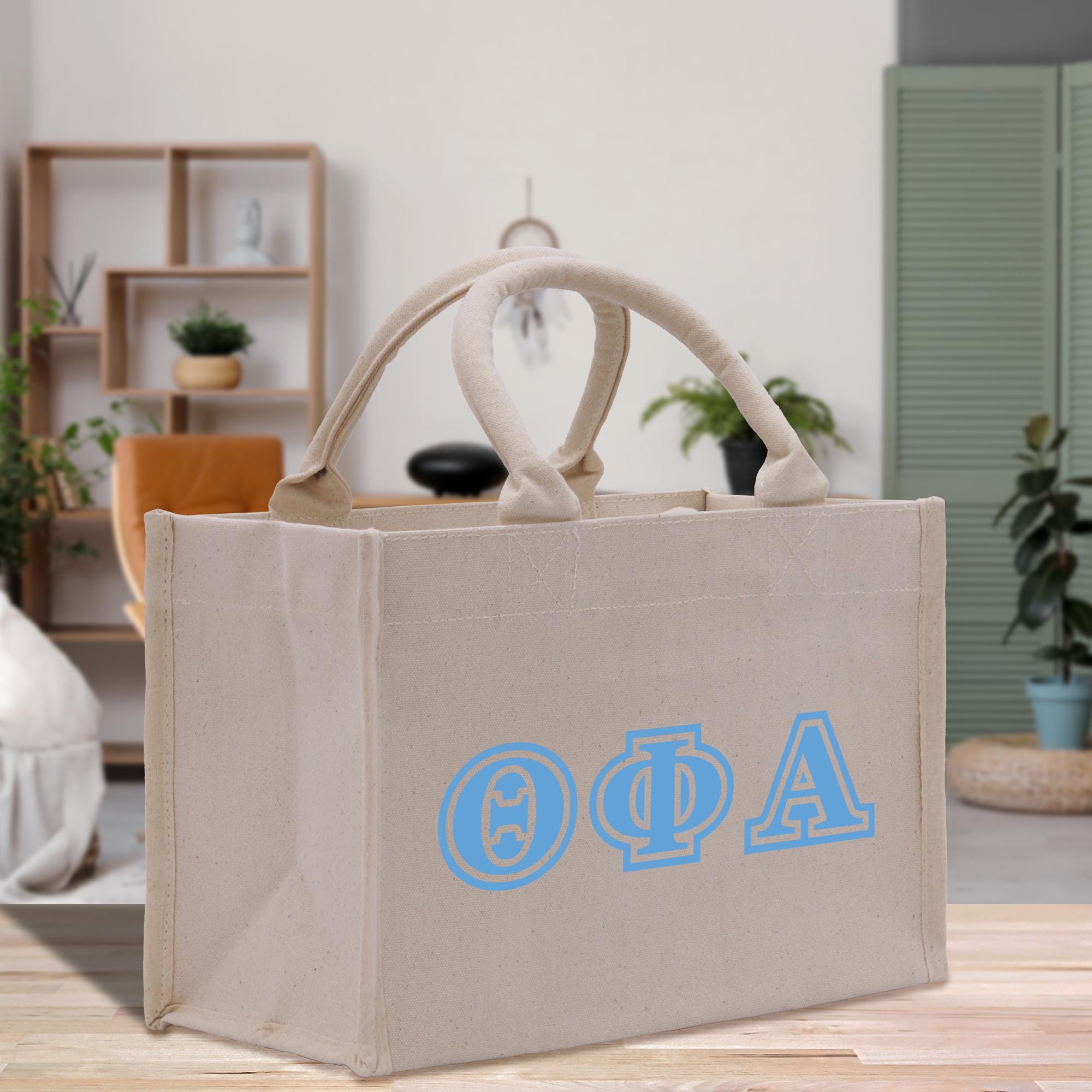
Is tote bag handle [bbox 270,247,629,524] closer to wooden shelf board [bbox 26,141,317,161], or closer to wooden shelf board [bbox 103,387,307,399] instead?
wooden shelf board [bbox 103,387,307,399]

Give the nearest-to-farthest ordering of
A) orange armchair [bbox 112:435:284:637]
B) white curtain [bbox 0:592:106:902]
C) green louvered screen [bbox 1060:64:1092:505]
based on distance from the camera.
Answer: white curtain [bbox 0:592:106:902] → orange armchair [bbox 112:435:284:637] → green louvered screen [bbox 1060:64:1092:505]

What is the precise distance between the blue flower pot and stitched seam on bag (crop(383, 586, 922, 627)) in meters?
3.63

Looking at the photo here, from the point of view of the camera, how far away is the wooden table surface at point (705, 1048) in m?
0.52

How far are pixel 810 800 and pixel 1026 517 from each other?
142 inches

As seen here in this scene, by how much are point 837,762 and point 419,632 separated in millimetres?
207

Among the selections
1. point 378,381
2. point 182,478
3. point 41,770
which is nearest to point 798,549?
point 378,381

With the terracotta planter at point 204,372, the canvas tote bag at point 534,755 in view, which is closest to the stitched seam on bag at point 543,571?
the canvas tote bag at point 534,755

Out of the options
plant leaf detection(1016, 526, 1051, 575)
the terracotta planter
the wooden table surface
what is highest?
the terracotta planter

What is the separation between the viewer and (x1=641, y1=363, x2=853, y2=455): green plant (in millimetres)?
4305

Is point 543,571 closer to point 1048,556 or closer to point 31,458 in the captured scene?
point 1048,556

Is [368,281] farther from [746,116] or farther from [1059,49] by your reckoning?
[1059,49]

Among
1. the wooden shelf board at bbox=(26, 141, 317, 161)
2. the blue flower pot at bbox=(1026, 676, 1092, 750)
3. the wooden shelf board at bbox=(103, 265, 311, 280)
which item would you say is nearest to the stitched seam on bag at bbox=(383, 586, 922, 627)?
the blue flower pot at bbox=(1026, 676, 1092, 750)

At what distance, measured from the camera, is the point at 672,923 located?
0.57m

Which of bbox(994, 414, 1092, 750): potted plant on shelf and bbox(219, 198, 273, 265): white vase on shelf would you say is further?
bbox(219, 198, 273, 265): white vase on shelf
